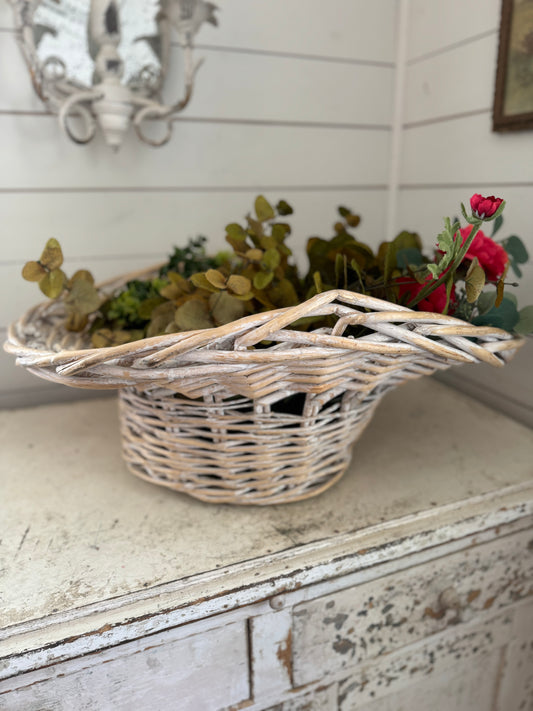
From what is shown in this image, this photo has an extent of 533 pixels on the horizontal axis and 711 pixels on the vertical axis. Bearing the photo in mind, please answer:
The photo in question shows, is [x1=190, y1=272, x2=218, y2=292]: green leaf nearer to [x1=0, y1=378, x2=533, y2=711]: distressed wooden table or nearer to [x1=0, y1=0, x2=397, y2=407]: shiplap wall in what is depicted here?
[x1=0, y1=378, x2=533, y2=711]: distressed wooden table

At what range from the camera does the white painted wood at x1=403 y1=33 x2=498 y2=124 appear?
2.80 feet

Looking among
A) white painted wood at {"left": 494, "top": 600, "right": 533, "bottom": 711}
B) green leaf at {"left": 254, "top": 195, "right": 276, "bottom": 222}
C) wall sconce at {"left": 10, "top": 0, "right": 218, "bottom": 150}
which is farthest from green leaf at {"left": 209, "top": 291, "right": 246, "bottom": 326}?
white painted wood at {"left": 494, "top": 600, "right": 533, "bottom": 711}

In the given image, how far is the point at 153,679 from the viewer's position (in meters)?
0.52

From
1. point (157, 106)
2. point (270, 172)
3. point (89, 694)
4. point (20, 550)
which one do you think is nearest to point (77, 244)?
point (157, 106)

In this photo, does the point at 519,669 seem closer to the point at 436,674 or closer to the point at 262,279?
the point at 436,674

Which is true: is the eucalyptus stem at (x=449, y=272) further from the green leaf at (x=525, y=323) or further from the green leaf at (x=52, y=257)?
the green leaf at (x=52, y=257)

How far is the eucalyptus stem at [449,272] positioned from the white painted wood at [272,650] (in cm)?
34

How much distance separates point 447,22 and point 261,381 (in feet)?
2.69

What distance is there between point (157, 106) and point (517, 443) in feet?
2.57

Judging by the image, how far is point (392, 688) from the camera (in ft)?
2.18

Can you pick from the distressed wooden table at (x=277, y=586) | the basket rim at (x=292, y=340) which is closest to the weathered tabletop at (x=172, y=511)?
the distressed wooden table at (x=277, y=586)

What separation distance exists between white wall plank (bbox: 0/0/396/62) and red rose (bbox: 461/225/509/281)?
0.62m

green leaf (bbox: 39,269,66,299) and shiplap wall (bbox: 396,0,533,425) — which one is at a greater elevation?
shiplap wall (bbox: 396,0,533,425)

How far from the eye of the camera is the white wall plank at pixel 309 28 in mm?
923
